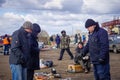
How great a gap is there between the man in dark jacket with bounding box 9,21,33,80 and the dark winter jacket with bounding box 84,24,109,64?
1.66 metres

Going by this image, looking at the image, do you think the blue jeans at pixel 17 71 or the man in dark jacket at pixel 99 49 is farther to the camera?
the man in dark jacket at pixel 99 49

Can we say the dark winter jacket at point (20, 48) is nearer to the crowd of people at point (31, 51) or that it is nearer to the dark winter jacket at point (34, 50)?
the crowd of people at point (31, 51)

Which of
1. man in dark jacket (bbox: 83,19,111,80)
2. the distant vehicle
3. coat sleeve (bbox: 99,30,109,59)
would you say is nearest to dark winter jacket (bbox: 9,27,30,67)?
man in dark jacket (bbox: 83,19,111,80)

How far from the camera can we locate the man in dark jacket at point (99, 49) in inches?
356

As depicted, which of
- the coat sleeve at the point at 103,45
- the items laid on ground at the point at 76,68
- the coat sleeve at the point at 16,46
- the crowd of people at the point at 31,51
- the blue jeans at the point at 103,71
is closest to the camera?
the coat sleeve at the point at 16,46

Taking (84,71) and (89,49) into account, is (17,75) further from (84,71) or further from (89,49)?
(84,71)

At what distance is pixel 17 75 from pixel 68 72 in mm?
7983

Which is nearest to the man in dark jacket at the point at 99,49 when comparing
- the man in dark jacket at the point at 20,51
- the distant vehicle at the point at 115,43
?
the man in dark jacket at the point at 20,51

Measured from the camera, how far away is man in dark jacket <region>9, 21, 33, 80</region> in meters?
8.65

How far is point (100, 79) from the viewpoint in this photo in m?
9.25

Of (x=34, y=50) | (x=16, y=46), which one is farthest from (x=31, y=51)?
(x=16, y=46)

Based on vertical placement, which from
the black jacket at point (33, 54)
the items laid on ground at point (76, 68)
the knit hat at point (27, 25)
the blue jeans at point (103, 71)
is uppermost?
the knit hat at point (27, 25)

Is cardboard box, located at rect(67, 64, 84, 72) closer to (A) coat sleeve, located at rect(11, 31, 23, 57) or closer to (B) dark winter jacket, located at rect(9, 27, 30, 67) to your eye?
(B) dark winter jacket, located at rect(9, 27, 30, 67)

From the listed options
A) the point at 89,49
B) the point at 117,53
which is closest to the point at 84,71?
the point at 89,49
